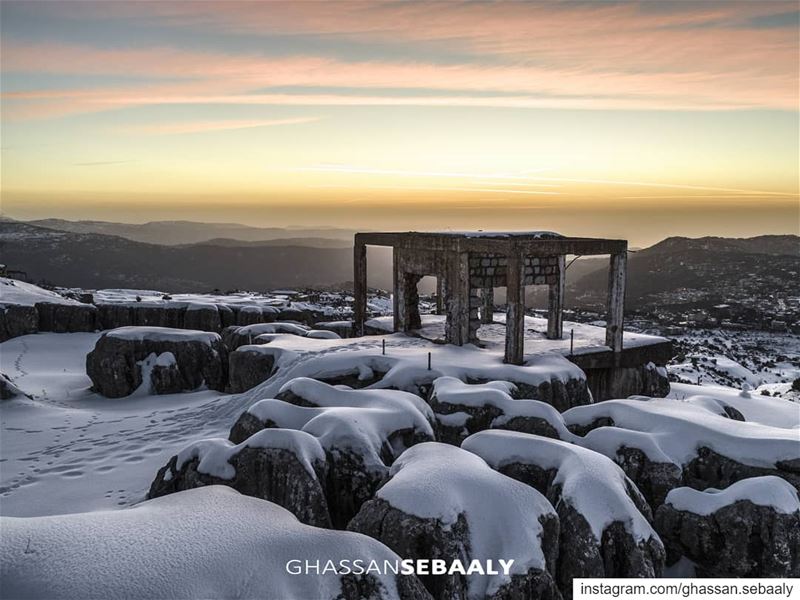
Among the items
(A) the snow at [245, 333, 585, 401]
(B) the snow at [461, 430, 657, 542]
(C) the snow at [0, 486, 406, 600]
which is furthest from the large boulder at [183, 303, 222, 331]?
(C) the snow at [0, 486, 406, 600]

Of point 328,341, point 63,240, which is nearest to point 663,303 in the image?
point 328,341

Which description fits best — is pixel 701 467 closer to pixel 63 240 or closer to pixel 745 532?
pixel 745 532

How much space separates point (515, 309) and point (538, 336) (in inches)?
181

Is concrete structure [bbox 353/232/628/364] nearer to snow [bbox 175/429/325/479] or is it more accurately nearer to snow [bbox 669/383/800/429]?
snow [bbox 669/383/800/429]

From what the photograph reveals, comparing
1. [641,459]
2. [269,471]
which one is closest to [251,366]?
[269,471]

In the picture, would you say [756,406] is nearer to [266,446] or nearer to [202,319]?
[266,446]

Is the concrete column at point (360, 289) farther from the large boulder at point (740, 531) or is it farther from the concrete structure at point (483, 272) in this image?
the large boulder at point (740, 531)

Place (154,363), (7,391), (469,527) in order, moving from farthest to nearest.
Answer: (154,363) < (7,391) < (469,527)

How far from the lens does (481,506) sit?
646 cm

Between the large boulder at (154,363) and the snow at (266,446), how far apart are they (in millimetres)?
8571

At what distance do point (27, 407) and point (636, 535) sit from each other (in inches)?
543

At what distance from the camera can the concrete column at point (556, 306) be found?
18.3m

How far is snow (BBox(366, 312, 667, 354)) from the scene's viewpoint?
1647cm

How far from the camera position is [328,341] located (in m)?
16.9
